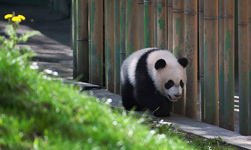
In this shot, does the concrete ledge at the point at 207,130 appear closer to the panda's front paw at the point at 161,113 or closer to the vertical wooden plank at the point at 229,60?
the panda's front paw at the point at 161,113

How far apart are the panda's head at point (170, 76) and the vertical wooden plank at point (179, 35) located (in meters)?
0.38

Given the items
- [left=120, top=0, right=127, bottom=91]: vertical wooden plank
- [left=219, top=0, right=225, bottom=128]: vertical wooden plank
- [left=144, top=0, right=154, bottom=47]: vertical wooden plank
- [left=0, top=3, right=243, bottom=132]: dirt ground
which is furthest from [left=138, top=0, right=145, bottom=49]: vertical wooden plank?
[left=0, top=3, right=243, bottom=132]: dirt ground

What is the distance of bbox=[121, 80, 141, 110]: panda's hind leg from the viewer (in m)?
5.13

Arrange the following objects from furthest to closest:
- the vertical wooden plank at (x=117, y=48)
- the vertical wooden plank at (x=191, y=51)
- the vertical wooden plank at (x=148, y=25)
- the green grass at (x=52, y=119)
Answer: the vertical wooden plank at (x=117, y=48)
the vertical wooden plank at (x=148, y=25)
the vertical wooden plank at (x=191, y=51)
the green grass at (x=52, y=119)

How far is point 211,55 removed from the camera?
498cm

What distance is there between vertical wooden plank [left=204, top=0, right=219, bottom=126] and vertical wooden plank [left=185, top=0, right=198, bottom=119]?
14 centimetres

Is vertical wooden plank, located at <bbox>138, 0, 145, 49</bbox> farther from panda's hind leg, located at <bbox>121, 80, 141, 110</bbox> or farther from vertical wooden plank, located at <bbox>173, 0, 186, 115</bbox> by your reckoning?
panda's hind leg, located at <bbox>121, 80, 141, 110</bbox>

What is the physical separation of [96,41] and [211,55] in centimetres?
191

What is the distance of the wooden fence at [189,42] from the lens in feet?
16.0

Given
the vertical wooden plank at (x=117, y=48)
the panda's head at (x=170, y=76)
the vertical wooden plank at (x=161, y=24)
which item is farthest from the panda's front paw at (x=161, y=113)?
the vertical wooden plank at (x=117, y=48)

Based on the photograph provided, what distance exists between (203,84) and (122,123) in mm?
2407

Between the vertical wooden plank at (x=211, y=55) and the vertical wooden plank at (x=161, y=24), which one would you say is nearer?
the vertical wooden plank at (x=211, y=55)

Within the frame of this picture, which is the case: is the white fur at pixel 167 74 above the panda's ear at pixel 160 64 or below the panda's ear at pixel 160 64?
A: below

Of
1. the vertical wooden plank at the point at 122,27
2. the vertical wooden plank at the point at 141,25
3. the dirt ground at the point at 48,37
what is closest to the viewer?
the vertical wooden plank at the point at 141,25
